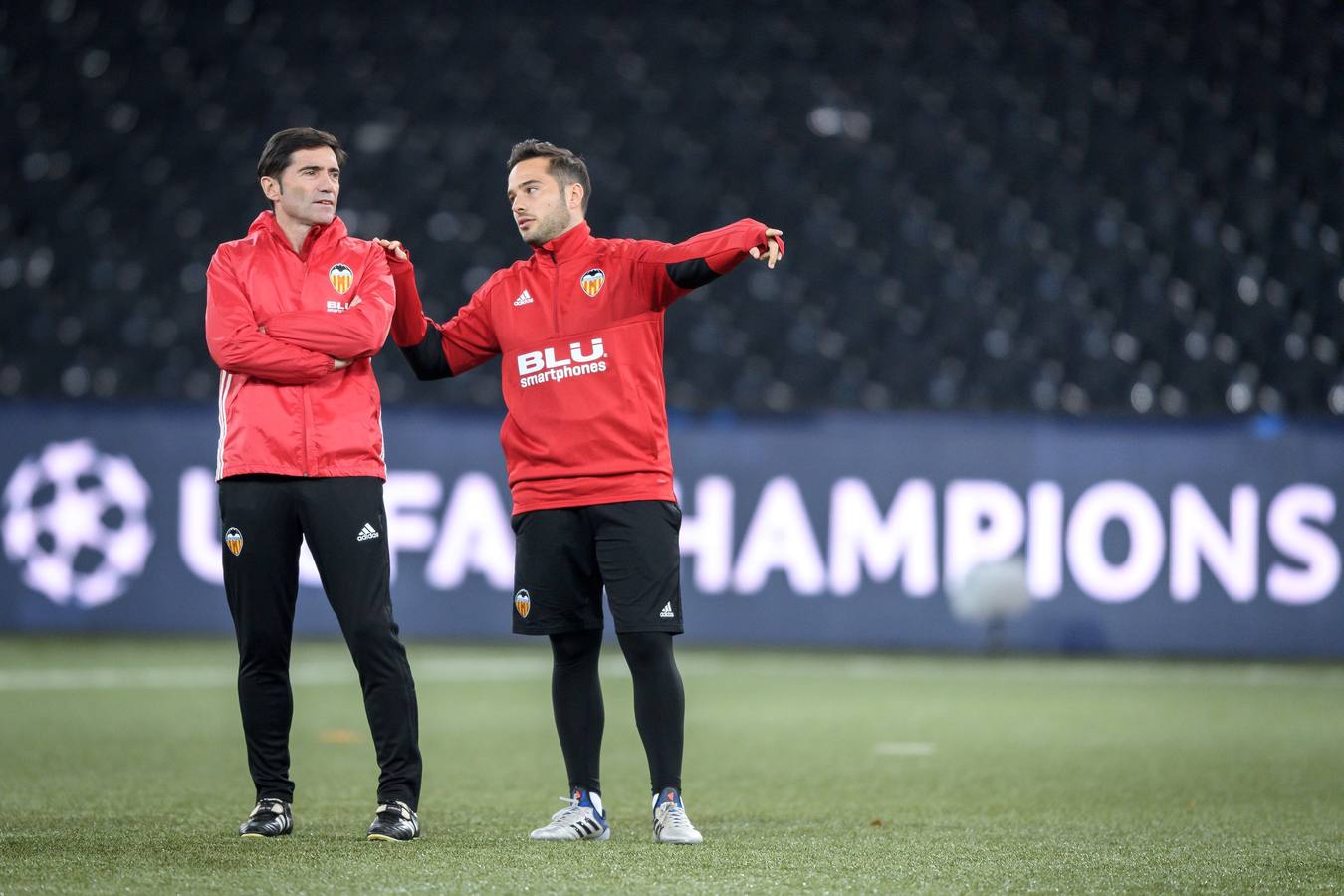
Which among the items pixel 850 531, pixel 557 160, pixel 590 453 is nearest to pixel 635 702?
pixel 590 453

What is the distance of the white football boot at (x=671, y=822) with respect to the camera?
3510 millimetres

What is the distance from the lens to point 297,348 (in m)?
3.54

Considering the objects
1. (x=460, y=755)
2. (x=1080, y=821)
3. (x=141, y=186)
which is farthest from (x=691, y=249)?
(x=141, y=186)

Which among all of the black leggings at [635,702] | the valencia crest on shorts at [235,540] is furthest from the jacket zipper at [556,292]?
the valencia crest on shorts at [235,540]

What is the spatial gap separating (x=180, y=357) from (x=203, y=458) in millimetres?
1551

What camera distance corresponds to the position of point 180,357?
1029cm

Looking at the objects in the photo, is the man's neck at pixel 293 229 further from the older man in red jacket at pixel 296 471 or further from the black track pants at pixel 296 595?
the black track pants at pixel 296 595

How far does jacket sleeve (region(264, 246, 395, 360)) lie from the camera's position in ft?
11.6

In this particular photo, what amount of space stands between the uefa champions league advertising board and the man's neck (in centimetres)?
505

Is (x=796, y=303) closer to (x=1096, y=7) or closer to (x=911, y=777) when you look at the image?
A: (x=1096, y=7)

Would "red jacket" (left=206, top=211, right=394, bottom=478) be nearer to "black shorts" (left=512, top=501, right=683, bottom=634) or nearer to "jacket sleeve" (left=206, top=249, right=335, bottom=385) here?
"jacket sleeve" (left=206, top=249, right=335, bottom=385)

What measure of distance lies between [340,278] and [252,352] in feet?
0.87

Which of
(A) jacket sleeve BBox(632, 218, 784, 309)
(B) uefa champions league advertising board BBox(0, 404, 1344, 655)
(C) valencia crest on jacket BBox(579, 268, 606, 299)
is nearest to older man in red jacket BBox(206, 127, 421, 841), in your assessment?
(C) valencia crest on jacket BBox(579, 268, 606, 299)

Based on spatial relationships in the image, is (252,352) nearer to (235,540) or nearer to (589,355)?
(235,540)
